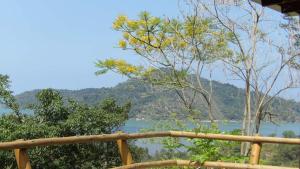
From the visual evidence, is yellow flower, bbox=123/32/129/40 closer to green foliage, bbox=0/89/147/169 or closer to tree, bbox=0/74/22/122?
green foliage, bbox=0/89/147/169

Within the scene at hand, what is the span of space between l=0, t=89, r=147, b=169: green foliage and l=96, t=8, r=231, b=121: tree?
1349 mm

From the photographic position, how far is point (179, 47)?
10664mm

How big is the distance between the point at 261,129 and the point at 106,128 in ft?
10.3

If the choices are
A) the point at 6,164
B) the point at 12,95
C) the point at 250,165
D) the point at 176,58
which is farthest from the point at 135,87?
the point at 250,165

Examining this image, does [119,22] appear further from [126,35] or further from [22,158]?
[22,158]

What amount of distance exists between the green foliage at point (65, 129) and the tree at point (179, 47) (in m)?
1.35

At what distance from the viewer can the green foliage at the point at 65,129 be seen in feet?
29.9

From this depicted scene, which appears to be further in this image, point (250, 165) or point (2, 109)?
point (2, 109)

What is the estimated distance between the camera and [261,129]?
10.1 m

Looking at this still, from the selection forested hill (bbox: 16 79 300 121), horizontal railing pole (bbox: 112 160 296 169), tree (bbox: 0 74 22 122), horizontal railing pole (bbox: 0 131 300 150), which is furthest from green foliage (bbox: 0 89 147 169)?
horizontal railing pole (bbox: 0 131 300 150)

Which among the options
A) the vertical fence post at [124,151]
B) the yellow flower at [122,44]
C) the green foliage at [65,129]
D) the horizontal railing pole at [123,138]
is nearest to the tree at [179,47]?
the yellow flower at [122,44]

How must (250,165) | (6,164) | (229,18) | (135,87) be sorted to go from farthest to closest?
(135,87), (229,18), (6,164), (250,165)

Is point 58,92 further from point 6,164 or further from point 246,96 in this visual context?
point 246,96

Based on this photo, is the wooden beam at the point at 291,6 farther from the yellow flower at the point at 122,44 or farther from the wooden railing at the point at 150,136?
the yellow flower at the point at 122,44
